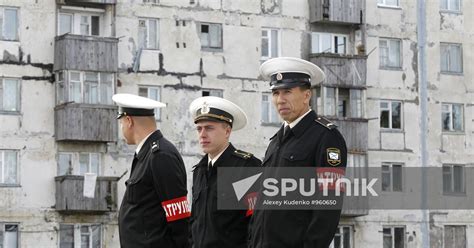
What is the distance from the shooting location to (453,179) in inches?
2266

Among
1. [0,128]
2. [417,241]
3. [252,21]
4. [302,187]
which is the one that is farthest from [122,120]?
[417,241]

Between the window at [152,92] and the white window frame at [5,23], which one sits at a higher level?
the white window frame at [5,23]

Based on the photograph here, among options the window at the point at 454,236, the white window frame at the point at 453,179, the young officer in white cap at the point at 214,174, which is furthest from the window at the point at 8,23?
the young officer in white cap at the point at 214,174

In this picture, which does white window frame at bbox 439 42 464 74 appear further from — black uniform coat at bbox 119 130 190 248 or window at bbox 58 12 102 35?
black uniform coat at bbox 119 130 190 248

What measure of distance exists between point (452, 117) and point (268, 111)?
345 inches

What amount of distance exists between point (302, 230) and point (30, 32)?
3759 centimetres

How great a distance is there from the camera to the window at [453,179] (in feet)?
188

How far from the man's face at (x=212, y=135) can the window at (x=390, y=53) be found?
42.4 m

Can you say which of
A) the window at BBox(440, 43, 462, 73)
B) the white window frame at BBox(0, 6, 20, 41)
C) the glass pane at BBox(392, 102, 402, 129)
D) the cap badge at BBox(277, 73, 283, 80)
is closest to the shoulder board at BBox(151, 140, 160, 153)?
the cap badge at BBox(277, 73, 283, 80)

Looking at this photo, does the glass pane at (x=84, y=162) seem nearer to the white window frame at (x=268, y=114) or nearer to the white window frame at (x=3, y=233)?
the white window frame at (x=3, y=233)

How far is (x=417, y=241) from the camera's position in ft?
185

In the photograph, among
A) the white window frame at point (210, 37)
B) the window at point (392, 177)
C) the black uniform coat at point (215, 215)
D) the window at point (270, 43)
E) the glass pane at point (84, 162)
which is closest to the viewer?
the black uniform coat at point (215, 215)

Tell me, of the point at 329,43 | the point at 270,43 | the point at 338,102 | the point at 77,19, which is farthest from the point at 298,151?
the point at 329,43

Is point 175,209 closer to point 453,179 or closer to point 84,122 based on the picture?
point 84,122
